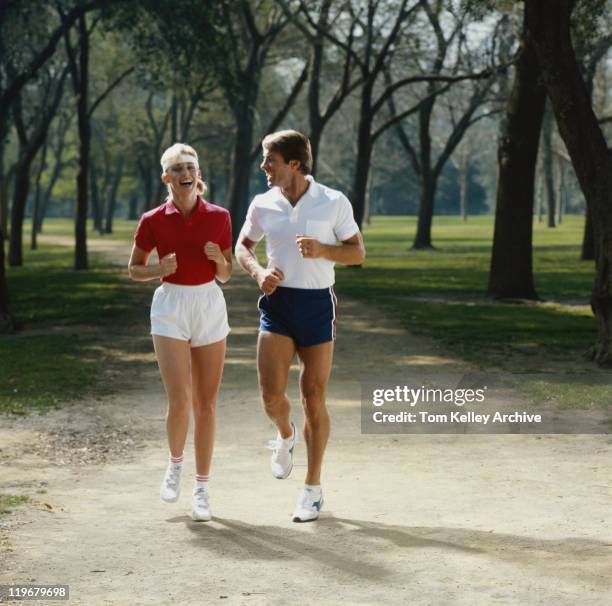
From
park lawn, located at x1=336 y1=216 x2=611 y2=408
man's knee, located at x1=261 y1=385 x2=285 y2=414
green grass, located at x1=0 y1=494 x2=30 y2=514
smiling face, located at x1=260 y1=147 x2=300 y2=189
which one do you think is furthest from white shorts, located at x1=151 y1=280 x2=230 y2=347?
park lawn, located at x1=336 y1=216 x2=611 y2=408

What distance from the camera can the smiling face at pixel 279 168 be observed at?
6.66 meters

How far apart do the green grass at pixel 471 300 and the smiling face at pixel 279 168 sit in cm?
848

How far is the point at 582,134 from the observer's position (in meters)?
14.4

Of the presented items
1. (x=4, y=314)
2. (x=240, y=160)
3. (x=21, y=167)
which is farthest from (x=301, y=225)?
(x=240, y=160)

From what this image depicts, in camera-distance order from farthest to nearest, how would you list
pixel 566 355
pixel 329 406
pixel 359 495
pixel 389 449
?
pixel 566 355 → pixel 329 406 → pixel 389 449 → pixel 359 495

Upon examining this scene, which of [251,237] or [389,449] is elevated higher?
[251,237]

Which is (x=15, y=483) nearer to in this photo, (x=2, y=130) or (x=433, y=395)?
(x=433, y=395)

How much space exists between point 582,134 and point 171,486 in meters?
8.67

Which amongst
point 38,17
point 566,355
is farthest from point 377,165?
point 566,355

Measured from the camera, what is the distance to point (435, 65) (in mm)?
39594

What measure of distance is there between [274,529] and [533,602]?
1.76m

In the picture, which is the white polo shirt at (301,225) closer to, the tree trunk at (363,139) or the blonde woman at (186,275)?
the blonde woman at (186,275)

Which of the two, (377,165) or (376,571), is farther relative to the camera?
(377,165)

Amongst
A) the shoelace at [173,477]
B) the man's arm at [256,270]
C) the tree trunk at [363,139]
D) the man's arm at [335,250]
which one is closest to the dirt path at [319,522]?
the shoelace at [173,477]
